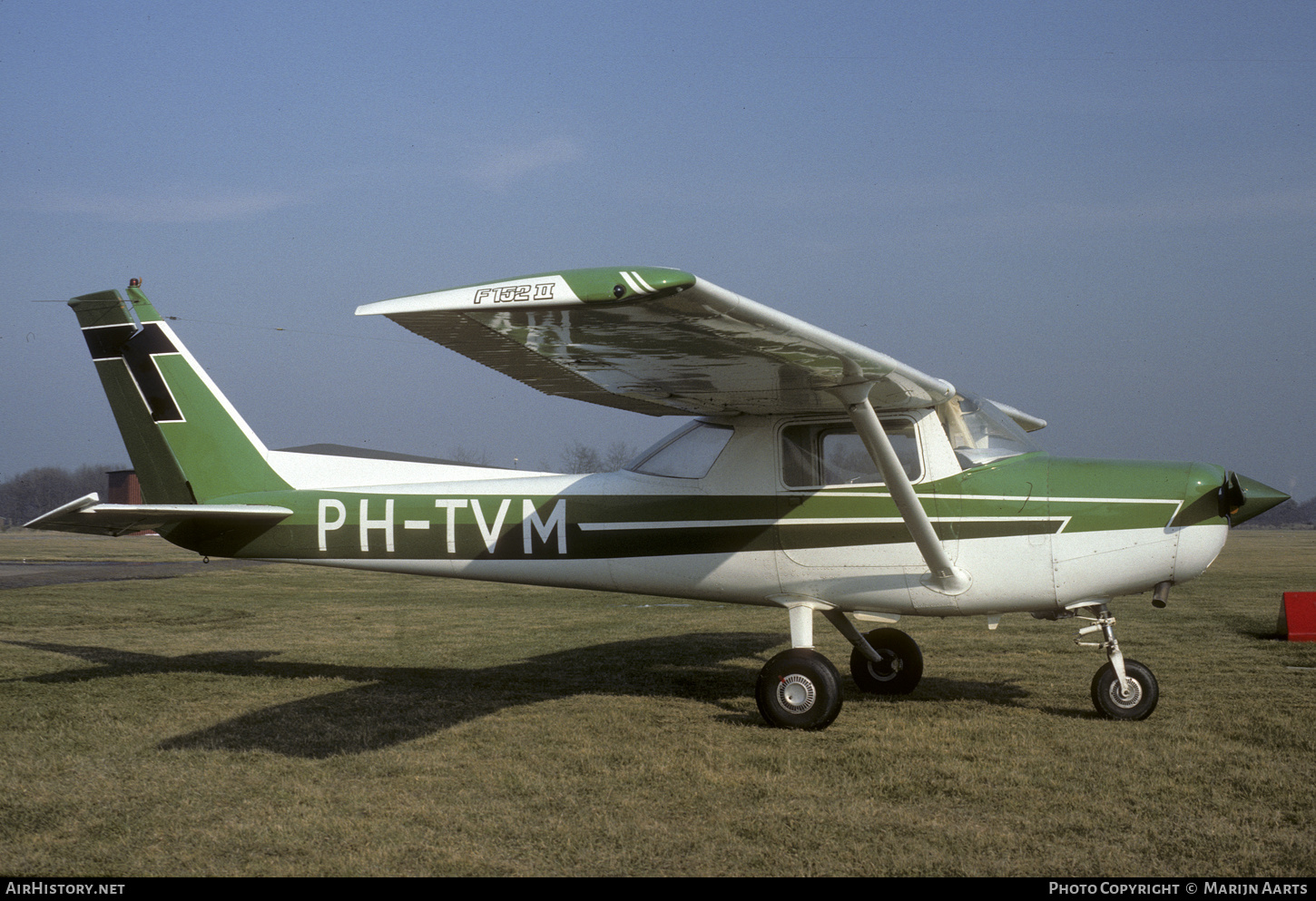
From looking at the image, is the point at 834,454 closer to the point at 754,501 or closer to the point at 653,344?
the point at 754,501

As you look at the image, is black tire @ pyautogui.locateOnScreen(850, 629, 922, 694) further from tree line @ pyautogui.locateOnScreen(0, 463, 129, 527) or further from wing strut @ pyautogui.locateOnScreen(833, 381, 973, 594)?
tree line @ pyautogui.locateOnScreen(0, 463, 129, 527)

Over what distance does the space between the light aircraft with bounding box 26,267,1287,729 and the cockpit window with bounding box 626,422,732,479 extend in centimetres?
2

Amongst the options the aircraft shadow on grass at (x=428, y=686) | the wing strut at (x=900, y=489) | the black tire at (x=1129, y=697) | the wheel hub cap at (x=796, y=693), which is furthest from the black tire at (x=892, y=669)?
the wheel hub cap at (x=796, y=693)

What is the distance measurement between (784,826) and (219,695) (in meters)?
5.59

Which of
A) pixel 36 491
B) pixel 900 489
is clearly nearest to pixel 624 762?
pixel 900 489

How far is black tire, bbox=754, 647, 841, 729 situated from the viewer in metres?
6.86

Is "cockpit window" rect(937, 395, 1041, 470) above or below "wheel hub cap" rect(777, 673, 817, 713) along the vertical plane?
above

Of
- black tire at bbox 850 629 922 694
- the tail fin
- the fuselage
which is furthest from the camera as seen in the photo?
the tail fin

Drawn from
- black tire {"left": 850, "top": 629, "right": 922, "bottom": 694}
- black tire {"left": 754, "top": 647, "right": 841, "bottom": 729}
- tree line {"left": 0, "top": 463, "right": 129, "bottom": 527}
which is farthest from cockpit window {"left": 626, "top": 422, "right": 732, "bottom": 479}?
tree line {"left": 0, "top": 463, "right": 129, "bottom": 527}

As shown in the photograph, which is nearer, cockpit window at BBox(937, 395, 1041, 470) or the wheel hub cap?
the wheel hub cap

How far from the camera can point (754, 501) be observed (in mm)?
7680

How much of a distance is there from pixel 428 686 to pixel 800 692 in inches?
142
